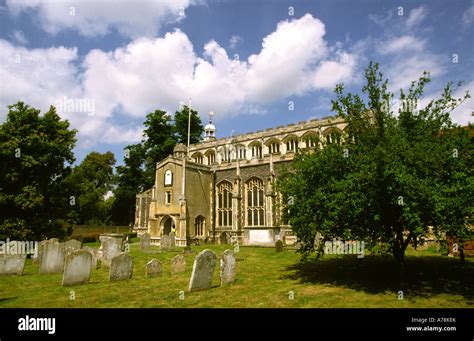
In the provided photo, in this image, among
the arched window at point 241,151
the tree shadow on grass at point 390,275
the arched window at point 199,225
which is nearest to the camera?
the tree shadow on grass at point 390,275

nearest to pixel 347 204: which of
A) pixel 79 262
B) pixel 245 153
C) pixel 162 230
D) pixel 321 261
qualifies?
pixel 321 261

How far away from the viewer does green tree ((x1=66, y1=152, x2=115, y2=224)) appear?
36281 millimetres

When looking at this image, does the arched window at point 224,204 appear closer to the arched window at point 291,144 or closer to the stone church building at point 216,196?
the stone church building at point 216,196

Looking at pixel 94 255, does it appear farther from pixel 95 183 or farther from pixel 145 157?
pixel 95 183

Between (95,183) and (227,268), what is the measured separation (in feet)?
140

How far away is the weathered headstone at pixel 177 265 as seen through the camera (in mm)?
11091

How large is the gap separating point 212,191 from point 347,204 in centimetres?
2240

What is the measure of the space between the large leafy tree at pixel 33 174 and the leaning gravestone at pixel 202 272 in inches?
500

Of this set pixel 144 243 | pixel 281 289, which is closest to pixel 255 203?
pixel 144 243

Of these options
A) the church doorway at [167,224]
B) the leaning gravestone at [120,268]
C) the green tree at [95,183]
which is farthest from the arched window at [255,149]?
the leaning gravestone at [120,268]

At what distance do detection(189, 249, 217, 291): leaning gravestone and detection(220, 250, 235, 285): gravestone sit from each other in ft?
1.27

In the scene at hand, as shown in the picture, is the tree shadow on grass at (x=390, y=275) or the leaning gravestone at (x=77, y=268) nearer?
the tree shadow on grass at (x=390, y=275)

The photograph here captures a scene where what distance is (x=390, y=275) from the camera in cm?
1002
